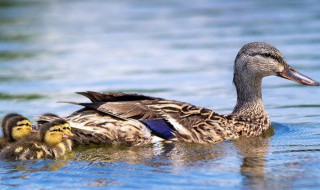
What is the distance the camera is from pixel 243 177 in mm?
8414

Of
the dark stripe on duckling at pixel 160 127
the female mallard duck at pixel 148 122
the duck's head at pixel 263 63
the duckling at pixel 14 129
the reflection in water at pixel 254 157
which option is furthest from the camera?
the duck's head at pixel 263 63

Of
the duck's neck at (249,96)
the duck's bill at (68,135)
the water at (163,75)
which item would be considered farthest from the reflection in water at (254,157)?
the duck's bill at (68,135)

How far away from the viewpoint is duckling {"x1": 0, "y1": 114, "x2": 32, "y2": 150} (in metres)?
9.80

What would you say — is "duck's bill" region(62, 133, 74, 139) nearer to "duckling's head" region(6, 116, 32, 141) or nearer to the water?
the water

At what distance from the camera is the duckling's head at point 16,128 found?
32.2ft

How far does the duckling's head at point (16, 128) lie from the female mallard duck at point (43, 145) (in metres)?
0.22

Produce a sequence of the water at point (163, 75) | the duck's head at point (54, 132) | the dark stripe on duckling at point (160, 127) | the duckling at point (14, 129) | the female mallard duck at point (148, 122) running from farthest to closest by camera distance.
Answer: the dark stripe on duckling at point (160, 127) < the female mallard duck at point (148, 122) < the duckling at point (14, 129) < the duck's head at point (54, 132) < the water at point (163, 75)

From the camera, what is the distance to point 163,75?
15.1 meters

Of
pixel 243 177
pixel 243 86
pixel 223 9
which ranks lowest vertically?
pixel 243 177

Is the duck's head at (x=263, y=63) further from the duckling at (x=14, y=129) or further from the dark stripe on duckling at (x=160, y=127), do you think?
the duckling at (x=14, y=129)

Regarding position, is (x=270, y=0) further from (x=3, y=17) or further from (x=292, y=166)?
(x=292, y=166)

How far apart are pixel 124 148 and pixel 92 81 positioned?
5181 mm

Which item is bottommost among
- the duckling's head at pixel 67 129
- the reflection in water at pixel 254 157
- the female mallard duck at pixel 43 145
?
the reflection in water at pixel 254 157

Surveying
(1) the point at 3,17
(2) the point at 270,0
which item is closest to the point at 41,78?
(1) the point at 3,17
